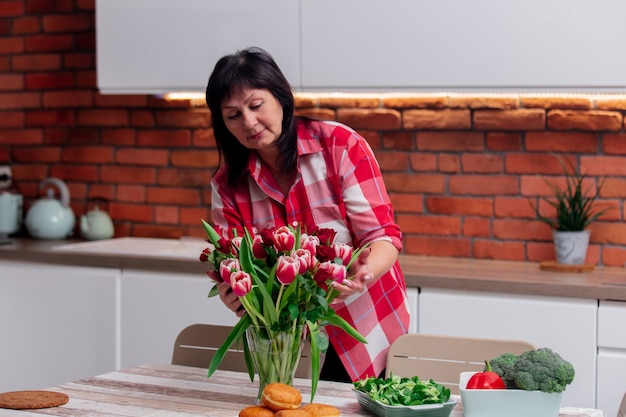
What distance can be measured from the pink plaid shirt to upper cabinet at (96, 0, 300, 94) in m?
1.02

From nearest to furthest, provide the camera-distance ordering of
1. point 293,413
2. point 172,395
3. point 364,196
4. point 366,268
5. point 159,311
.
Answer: point 293,413
point 172,395
point 366,268
point 364,196
point 159,311

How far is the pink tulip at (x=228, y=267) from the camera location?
1.85 m

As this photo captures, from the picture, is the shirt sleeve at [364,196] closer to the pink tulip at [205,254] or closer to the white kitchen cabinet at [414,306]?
the pink tulip at [205,254]

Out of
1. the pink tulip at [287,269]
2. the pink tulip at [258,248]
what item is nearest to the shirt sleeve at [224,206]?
the pink tulip at [258,248]

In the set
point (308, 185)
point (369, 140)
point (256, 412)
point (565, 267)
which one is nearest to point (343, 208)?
point (308, 185)

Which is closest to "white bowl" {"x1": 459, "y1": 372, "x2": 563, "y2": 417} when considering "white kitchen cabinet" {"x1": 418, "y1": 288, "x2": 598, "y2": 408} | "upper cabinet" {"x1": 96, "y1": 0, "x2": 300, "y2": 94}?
"white kitchen cabinet" {"x1": 418, "y1": 288, "x2": 598, "y2": 408}

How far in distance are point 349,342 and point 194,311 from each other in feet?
3.75

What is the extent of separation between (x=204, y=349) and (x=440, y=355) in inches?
24.4

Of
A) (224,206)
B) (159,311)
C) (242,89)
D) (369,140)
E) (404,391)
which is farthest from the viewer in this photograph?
(369,140)

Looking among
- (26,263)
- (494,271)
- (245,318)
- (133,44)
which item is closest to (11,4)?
(133,44)

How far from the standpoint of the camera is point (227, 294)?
2.00 meters

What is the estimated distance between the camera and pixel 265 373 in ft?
6.40

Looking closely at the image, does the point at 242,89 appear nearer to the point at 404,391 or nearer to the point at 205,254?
the point at 205,254

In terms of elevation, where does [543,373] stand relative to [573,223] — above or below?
below
